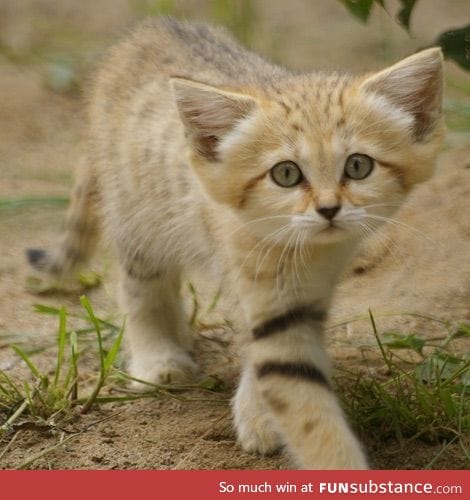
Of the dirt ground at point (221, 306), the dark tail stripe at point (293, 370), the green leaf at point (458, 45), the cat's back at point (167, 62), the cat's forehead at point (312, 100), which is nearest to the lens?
the cat's forehead at point (312, 100)

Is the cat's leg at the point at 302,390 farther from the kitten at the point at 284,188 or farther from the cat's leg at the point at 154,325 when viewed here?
the cat's leg at the point at 154,325

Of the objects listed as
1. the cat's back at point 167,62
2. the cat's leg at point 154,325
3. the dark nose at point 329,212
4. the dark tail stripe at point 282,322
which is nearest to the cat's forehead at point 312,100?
the dark nose at point 329,212

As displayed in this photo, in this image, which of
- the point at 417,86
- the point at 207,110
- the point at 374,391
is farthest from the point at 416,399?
the point at 207,110

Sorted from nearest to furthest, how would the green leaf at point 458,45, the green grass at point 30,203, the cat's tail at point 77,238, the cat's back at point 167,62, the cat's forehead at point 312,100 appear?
the cat's forehead at point 312,100
the green leaf at point 458,45
the cat's back at point 167,62
the cat's tail at point 77,238
the green grass at point 30,203

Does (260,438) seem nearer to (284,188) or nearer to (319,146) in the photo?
(284,188)

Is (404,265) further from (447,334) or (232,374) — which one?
(232,374)

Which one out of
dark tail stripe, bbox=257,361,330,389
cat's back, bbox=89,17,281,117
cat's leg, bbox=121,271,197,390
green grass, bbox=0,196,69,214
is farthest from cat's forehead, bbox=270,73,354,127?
green grass, bbox=0,196,69,214
